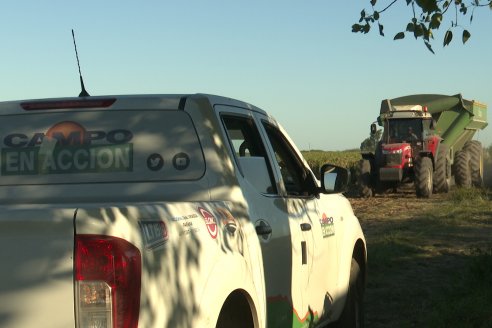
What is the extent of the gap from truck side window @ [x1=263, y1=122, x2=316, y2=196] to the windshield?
15.7 m

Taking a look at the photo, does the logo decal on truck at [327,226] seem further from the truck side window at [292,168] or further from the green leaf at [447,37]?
the green leaf at [447,37]

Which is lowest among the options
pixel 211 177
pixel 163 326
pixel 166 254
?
pixel 163 326

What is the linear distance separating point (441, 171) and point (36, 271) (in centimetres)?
1885

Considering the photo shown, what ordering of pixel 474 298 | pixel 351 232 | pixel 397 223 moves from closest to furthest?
1. pixel 351 232
2. pixel 474 298
3. pixel 397 223

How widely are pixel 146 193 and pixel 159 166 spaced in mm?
197

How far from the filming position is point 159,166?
3.84 metres

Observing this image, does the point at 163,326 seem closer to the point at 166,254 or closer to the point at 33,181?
→ the point at 166,254

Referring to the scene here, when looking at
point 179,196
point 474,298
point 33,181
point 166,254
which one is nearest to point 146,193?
point 179,196

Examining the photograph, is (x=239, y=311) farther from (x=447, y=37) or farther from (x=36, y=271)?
(x=447, y=37)

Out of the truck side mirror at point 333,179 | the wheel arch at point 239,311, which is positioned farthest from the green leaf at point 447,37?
the wheel arch at point 239,311

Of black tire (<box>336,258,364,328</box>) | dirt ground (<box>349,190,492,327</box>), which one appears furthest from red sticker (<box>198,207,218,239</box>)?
dirt ground (<box>349,190,492,327</box>)

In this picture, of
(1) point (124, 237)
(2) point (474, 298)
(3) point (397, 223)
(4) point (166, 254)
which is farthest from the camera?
(3) point (397, 223)

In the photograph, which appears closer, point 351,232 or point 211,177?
point 211,177

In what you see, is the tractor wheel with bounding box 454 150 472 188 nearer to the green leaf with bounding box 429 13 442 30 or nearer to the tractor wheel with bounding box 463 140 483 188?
the tractor wheel with bounding box 463 140 483 188
